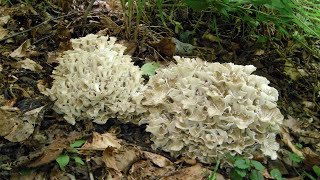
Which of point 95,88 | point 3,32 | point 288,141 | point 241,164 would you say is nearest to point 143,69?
point 95,88

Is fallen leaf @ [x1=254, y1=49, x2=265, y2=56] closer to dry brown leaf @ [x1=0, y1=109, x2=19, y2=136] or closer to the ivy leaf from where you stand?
the ivy leaf

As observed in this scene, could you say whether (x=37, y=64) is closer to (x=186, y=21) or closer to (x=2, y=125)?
(x=2, y=125)

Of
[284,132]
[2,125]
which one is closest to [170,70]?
[284,132]

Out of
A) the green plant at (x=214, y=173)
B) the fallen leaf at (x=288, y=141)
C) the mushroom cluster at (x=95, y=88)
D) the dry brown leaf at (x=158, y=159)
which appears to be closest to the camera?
the green plant at (x=214, y=173)

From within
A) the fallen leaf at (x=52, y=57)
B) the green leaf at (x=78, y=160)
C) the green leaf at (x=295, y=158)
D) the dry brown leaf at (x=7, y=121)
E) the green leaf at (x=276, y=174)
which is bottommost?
the green leaf at (x=276, y=174)

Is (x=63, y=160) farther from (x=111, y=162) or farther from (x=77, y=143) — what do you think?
(x=111, y=162)

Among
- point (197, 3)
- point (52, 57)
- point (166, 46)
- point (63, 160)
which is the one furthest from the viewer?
point (166, 46)

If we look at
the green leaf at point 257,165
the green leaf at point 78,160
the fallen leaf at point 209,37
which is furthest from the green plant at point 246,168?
the fallen leaf at point 209,37

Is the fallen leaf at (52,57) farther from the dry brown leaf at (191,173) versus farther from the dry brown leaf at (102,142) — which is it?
the dry brown leaf at (191,173)
